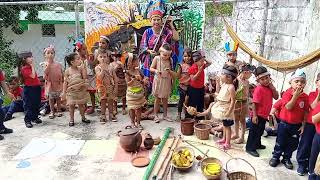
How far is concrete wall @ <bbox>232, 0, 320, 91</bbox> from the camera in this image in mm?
5430

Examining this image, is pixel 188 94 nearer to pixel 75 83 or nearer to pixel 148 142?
pixel 148 142

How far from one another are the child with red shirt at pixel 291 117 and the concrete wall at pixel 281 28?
1.17 m

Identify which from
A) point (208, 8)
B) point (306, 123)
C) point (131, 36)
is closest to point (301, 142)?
point (306, 123)

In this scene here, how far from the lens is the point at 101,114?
6.70 metres

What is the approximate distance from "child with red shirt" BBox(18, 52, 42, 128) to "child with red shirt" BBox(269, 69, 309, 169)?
14.8ft

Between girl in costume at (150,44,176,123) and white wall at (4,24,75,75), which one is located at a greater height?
white wall at (4,24,75,75)

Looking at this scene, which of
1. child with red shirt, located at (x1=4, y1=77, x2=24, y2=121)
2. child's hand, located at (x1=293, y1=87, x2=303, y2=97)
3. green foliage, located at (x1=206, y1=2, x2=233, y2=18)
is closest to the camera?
child's hand, located at (x1=293, y1=87, x2=303, y2=97)

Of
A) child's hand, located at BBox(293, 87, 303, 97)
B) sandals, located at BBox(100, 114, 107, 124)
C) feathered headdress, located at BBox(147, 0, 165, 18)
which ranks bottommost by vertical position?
sandals, located at BBox(100, 114, 107, 124)

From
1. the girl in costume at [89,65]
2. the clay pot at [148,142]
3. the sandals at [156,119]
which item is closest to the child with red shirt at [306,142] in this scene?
the clay pot at [148,142]

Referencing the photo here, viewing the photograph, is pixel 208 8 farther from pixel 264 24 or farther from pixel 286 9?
pixel 286 9

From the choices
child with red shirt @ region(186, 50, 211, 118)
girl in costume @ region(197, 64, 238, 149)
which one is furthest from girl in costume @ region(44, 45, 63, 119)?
girl in costume @ region(197, 64, 238, 149)

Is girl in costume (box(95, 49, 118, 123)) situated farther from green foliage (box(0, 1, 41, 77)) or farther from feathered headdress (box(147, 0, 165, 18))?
green foliage (box(0, 1, 41, 77))

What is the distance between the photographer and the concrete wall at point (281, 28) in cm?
543

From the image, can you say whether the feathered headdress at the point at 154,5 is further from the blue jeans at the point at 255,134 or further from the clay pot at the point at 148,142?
the blue jeans at the point at 255,134
